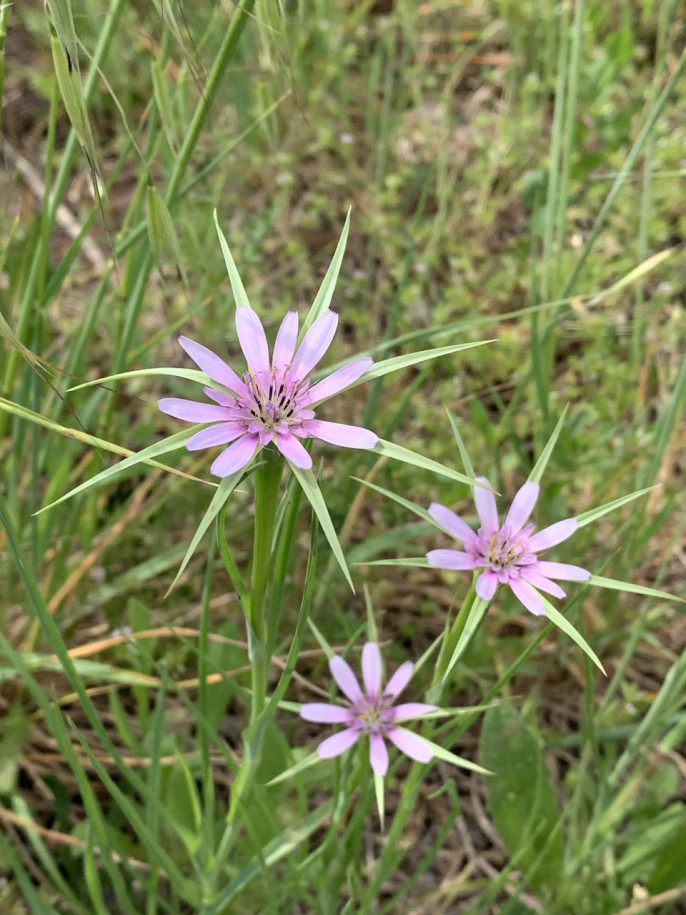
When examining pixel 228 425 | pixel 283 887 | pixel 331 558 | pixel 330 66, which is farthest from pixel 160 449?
pixel 330 66

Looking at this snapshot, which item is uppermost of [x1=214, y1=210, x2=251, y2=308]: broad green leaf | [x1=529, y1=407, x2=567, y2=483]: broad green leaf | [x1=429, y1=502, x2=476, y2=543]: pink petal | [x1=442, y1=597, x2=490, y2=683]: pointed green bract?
[x1=214, y1=210, x2=251, y2=308]: broad green leaf

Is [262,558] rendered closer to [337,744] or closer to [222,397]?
[222,397]

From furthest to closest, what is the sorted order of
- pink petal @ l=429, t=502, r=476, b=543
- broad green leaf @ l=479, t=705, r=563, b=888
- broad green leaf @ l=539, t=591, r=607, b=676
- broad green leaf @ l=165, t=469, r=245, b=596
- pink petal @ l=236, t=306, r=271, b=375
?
1. broad green leaf @ l=479, t=705, r=563, b=888
2. pink petal @ l=429, t=502, r=476, b=543
3. pink petal @ l=236, t=306, r=271, b=375
4. broad green leaf @ l=539, t=591, r=607, b=676
5. broad green leaf @ l=165, t=469, r=245, b=596

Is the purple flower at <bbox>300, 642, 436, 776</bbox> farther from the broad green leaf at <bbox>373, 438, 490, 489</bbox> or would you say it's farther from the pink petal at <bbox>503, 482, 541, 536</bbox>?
the broad green leaf at <bbox>373, 438, 490, 489</bbox>

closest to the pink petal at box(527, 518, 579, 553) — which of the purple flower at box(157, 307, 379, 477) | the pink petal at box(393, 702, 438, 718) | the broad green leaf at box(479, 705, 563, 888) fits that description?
the pink petal at box(393, 702, 438, 718)

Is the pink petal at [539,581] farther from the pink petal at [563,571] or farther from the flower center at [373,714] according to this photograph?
the flower center at [373,714]

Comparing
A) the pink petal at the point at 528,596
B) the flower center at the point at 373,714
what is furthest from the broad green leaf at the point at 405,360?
the flower center at the point at 373,714

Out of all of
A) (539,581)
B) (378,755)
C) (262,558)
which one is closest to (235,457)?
(262,558)
